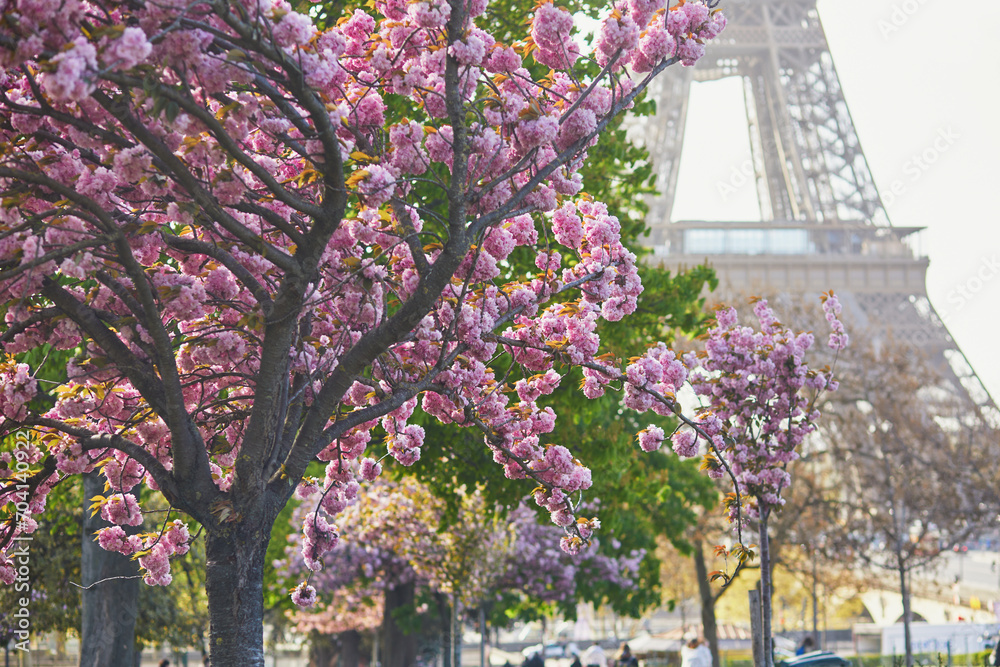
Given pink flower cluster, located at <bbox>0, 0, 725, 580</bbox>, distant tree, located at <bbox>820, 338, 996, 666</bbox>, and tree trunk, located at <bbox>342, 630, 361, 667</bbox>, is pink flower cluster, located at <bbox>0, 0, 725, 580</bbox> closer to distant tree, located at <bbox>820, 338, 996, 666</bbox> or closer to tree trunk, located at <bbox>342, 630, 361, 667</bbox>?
distant tree, located at <bbox>820, 338, 996, 666</bbox>

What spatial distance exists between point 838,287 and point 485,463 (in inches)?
1403

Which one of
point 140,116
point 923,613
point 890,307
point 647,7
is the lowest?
point 923,613

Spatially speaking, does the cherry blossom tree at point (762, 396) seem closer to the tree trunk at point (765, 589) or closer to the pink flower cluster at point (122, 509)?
the tree trunk at point (765, 589)

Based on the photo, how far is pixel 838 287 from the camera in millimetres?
44156

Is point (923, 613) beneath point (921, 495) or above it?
beneath

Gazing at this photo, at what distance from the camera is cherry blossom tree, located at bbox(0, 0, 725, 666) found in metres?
4.58

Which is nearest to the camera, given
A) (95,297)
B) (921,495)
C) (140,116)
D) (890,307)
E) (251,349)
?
(140,116)

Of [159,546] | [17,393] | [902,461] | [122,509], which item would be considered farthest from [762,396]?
[902,461]

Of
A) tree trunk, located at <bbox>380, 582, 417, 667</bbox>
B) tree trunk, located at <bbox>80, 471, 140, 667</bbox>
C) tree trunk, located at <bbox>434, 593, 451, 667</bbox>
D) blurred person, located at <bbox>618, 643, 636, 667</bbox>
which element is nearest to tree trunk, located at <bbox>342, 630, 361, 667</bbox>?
tree trunk, located at <bbox>380, 582, 417, 667</bbox>

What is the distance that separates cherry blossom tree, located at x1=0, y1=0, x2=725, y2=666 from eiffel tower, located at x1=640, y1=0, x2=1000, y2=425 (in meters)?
33.9

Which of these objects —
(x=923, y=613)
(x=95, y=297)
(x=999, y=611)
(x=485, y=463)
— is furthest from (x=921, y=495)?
(x=923, y=613)

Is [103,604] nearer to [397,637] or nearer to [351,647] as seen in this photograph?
[397,637]

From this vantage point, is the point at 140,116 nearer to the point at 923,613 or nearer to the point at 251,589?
the point at 251,589

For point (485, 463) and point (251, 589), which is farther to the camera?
point (485, 463)
